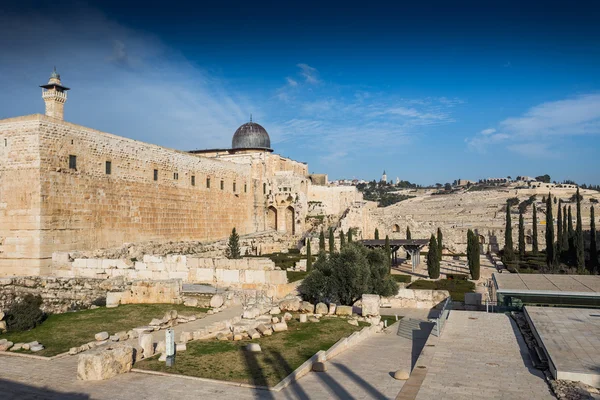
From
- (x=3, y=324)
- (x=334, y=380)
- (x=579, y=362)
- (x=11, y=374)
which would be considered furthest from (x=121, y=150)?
(x=579, y=362)

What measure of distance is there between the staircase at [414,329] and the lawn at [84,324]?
5225mm

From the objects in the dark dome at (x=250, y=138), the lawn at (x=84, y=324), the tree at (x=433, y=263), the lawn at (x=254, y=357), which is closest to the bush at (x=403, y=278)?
the tree at (x=433, y=263)

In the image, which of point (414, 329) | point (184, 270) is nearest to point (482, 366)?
point (414, 329)

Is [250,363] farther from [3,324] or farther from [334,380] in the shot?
[3,324]

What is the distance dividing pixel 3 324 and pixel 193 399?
705 centimetres

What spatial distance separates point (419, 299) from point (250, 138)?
28.2 meters

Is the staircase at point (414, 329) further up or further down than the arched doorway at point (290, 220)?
further down

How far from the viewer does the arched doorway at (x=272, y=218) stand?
39188 mm

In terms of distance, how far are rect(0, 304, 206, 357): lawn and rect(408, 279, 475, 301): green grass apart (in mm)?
11273

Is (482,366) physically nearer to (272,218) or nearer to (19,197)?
Answer: (19,197)

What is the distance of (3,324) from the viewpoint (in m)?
11.1

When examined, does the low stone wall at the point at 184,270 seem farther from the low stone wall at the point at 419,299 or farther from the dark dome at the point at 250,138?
the dark dome at the point at 250,138

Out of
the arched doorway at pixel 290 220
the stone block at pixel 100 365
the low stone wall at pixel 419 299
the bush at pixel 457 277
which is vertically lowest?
the bush at pixel 457 277

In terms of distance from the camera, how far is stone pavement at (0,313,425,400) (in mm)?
6605
